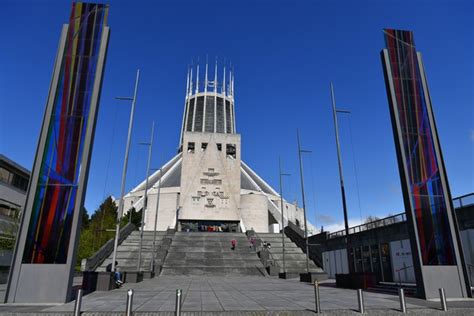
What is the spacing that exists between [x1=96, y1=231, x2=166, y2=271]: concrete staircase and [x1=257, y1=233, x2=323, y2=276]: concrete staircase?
10141 mm

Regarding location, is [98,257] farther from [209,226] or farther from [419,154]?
[209,226]

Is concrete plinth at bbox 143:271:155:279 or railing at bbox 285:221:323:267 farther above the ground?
railing at bbox 285:221:323:267

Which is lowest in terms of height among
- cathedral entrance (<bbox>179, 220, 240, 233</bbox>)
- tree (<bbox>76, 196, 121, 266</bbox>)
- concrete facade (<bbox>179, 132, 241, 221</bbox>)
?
tree (<bbox>76, 196, 121, 266</bbox>)

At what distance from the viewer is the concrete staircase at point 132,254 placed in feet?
78.3

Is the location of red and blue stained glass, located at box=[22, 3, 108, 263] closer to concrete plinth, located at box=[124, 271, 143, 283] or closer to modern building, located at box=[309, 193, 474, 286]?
concrete plinth, located at box=[124, 271, 143, 283]

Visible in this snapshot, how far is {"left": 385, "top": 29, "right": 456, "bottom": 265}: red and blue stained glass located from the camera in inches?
436

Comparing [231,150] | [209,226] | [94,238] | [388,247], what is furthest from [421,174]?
[231,150]

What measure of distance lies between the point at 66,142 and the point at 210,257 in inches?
771

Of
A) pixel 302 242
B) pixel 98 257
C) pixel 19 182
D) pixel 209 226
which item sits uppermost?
pixel 19 182

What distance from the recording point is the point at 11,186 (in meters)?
28.2

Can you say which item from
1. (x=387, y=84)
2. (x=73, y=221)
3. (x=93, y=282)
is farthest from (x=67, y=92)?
(x=387, y=84)

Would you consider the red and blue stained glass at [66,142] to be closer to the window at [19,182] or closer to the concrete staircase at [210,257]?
the concrete staircase at [210,257]

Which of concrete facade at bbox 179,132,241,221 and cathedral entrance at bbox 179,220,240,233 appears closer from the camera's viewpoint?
cathedral entrance at bbox 179,220,240,233

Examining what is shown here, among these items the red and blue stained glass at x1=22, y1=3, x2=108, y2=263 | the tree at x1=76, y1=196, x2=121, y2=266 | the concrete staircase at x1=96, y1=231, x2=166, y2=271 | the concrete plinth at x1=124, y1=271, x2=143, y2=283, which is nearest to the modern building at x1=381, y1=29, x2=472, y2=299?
the red and blue stained glass at x1=22, y1=3, x2=108, y2=263
